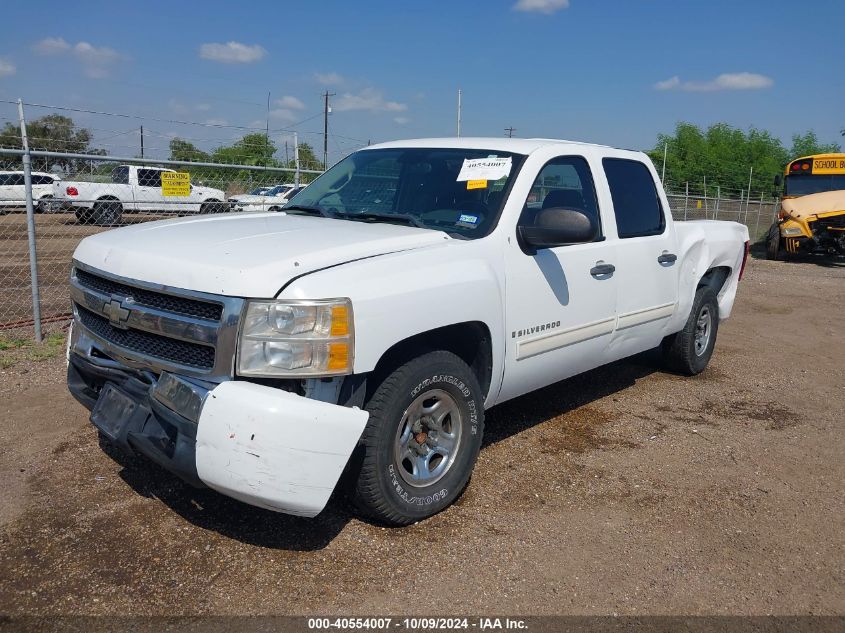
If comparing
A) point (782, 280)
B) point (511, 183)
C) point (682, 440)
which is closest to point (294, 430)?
point (511, 183)

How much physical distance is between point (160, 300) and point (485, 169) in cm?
196

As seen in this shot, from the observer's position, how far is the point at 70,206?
1125cm

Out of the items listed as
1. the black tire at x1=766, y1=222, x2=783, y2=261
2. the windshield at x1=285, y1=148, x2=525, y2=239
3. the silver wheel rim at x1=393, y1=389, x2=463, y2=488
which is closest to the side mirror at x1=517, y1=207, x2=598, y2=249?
the windshield at x1=285, y1=148, x2=525, y2=239

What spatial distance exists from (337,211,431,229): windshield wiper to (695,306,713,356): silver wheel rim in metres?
3.35

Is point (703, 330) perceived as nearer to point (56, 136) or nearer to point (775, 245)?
point (775, 245)

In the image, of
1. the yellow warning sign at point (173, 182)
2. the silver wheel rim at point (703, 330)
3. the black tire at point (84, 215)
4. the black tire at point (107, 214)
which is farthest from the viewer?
the black tire at point (107, 214)

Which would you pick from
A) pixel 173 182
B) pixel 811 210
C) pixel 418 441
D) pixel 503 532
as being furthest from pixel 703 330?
pixel 811 210

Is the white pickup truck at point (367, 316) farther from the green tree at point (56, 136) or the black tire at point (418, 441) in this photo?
the green tree at point (56, 136)

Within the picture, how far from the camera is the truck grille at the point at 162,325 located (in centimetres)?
291

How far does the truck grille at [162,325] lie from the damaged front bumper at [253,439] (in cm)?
9

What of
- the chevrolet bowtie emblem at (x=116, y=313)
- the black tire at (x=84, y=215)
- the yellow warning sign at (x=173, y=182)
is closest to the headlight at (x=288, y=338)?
the chevrolet bowtie emblem at (x=116, y=313)

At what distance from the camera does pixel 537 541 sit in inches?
136

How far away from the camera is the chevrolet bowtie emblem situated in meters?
3.27

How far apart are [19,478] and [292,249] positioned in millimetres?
2108
